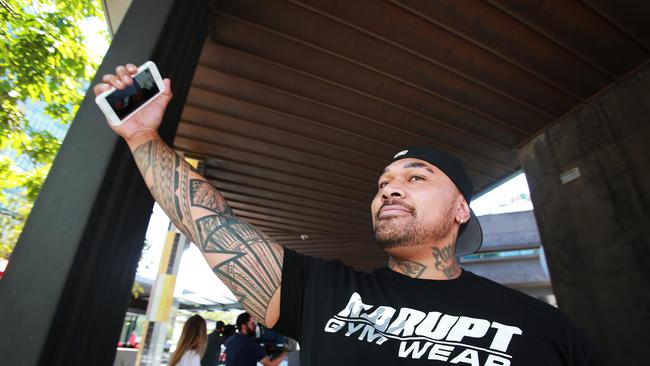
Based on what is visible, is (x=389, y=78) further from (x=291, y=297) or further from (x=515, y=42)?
(x=291, y=297)

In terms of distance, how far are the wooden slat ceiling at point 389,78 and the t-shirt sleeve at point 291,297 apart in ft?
11.6

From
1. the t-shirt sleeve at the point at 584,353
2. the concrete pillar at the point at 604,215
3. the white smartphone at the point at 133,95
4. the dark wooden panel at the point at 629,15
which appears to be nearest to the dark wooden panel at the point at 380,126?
the concrete pillar at the point at 604,215

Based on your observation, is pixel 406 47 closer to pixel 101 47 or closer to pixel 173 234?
pixel 101 47

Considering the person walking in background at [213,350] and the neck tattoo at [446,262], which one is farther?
the person walking in background at [213,350]

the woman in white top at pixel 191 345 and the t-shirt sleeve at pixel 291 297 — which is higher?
the t-shirt sleeve at pixel 291 297

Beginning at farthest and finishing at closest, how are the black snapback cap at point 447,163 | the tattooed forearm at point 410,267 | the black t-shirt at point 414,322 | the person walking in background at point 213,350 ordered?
the person walking in background at point 213,350, the black snapback cap at point 447,163, the tattooed forearm at point 410,267, the black t-shirt at point 414,322

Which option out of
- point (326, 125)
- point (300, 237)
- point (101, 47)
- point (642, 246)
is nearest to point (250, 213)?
point (300, 237)

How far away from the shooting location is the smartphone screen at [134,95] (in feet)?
4.47

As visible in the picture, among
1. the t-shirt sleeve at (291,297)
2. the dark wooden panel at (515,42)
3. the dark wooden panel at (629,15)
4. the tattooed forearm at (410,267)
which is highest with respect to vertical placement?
the dark wooden panel at (629,15)

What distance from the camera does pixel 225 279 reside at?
1401 mm

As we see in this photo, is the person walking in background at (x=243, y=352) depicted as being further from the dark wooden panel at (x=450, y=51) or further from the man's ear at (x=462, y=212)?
the dark wooden panel at (x=450, y=51)

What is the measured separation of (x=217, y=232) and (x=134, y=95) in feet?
2.26

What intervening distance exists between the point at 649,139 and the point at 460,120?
→ 7.89 feet

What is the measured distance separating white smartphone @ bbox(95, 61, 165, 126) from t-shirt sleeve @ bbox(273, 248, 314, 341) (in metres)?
0.90
